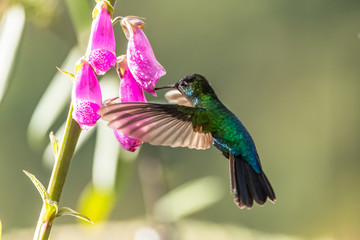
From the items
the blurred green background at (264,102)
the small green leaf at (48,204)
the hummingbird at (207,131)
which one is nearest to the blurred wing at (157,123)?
the hummingbird at (207,131)

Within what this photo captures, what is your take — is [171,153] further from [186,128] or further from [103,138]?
[186,128]

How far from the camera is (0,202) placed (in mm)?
3207

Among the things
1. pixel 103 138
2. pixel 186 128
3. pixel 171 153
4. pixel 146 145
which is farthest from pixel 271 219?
pixel 186 128

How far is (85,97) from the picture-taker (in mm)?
509

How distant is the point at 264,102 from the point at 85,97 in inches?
126

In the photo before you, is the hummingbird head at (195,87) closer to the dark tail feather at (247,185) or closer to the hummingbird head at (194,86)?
the hummingbird head at (194,86)

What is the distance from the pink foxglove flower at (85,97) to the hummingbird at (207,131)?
8cm

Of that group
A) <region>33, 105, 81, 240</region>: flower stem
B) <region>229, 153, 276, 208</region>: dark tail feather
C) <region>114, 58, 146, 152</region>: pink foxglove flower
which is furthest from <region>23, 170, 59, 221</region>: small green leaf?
<region>229, 153, 276, 208</region>: dark tail feather

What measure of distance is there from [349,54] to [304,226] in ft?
4.62

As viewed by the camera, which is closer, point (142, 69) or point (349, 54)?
point (142, 69)

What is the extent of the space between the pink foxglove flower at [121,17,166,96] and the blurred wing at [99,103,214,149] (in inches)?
1.2

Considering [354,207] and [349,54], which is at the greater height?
[349,54]

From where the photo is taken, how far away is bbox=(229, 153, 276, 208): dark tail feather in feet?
2.35

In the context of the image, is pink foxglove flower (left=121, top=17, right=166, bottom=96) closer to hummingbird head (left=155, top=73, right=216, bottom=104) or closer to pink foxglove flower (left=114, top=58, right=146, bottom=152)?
pink foxglove flower (left=114, top=58, right=146, bottom=152)
